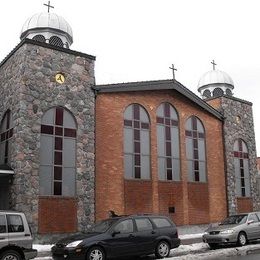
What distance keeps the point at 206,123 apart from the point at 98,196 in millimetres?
9462

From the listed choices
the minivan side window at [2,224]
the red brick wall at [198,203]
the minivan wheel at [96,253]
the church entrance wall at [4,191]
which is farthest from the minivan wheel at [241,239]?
the church entrance wall at [4,191]

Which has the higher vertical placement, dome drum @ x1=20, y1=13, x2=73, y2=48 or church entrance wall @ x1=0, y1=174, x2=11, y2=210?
dome drum @ x1=20, y1=13, x2=73, y2=48

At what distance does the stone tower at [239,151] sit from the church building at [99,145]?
10 cm

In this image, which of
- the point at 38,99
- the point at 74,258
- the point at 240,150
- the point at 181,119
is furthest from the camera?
the point at 240,150

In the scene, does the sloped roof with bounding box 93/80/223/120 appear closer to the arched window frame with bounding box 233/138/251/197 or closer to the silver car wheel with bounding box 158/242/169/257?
the arched window frame with bounding box 233/138/251/197

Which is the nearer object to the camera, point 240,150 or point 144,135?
point 144,135

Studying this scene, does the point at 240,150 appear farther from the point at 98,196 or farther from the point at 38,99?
the point at 38,99

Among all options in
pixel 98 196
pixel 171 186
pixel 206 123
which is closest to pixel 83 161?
pixel 98 196

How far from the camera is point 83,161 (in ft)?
68.5

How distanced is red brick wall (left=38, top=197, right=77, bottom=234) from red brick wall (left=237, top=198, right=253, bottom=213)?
40.8ft

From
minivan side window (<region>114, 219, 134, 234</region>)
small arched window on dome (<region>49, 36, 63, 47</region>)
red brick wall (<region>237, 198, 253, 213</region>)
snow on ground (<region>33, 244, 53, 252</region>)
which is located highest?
small arched window on dome (<region>49, 36, 63, 47</region>)

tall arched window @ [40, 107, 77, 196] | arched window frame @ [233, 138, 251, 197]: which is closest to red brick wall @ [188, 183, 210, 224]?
arched window frame @ [233, 138, 251, 197]

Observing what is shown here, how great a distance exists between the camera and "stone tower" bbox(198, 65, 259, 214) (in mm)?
27750

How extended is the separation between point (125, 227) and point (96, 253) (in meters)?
1.63
